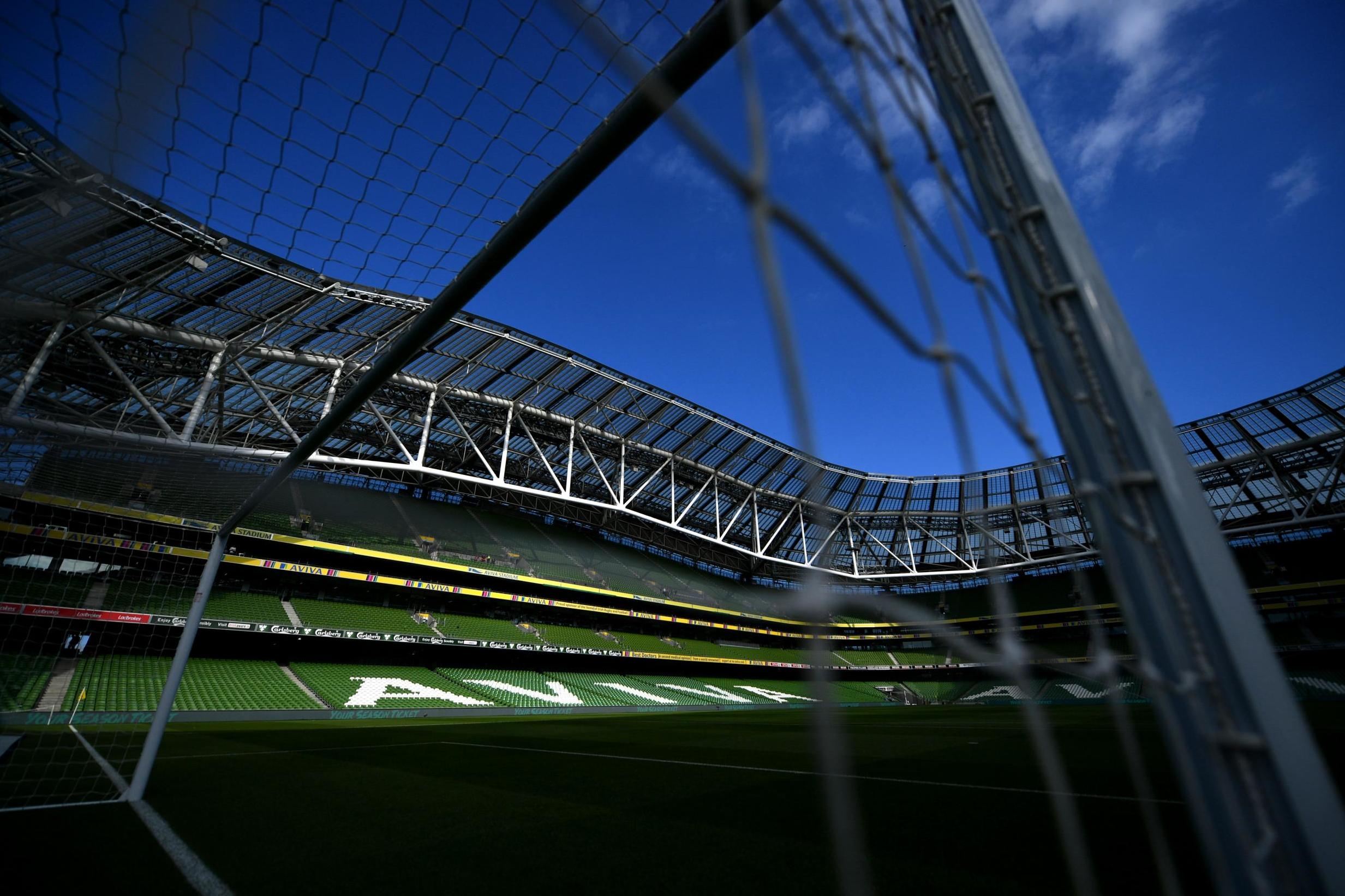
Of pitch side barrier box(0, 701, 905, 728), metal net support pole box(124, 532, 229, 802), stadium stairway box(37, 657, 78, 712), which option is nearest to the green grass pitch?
metal net support pole box(124, 532, 229, 802)

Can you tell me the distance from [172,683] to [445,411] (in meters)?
17.2

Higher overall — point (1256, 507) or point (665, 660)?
point (1256, 507)

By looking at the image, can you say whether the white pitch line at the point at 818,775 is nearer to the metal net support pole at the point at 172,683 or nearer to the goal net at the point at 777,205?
the goal net at the point at 777,205

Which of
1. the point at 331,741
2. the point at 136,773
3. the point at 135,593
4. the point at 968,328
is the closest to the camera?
the point at 968,328

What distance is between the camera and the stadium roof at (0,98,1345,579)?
27.5ft

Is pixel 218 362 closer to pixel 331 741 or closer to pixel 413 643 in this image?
pixel 331 741

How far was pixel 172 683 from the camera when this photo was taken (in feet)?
15.0

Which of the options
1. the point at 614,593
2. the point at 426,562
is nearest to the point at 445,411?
the point at 426,562

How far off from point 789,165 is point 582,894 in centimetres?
328

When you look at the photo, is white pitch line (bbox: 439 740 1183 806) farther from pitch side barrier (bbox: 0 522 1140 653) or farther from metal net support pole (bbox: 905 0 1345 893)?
metal net support pole (bbox: 905 0 1345 893)

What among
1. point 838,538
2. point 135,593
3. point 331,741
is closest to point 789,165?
point 331,741

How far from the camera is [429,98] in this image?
3.80 meters

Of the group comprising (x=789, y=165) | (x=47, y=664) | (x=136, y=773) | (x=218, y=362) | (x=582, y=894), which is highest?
(x=218, y=362)

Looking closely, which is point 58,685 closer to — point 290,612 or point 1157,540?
point 290,612
